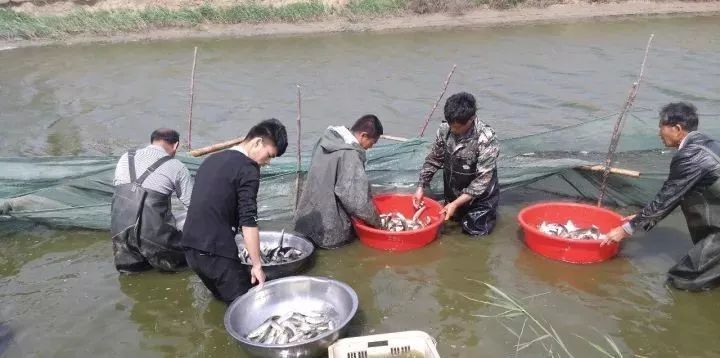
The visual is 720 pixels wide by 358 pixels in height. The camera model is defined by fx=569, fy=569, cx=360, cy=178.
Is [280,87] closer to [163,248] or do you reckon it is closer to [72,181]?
[72,181]

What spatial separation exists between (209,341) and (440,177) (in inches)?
122

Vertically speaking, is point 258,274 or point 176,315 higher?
point 258,274

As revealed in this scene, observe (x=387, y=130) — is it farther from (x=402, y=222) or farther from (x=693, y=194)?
(x=693, y=194)

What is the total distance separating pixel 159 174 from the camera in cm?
475

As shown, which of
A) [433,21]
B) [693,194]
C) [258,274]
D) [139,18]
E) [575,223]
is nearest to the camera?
[258,274]

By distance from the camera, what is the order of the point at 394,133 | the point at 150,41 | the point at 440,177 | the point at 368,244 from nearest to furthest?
the point at 368,244, the point at 440,177, the point at 394,133, the point at 150,41

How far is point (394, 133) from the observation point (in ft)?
32.5

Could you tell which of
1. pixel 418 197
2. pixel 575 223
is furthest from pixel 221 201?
pixel 575 223

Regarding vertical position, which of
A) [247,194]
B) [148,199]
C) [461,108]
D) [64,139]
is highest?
[461,108]

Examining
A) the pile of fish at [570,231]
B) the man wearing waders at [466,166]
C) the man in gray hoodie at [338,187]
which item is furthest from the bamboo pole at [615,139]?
the man in gray hoodie at [338,187]

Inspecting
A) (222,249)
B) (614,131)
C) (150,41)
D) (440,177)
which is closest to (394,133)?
→ (440,177)

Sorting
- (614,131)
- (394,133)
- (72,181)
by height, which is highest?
(614,131)

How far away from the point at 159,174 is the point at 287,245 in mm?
1324

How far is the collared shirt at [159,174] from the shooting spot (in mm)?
4746
